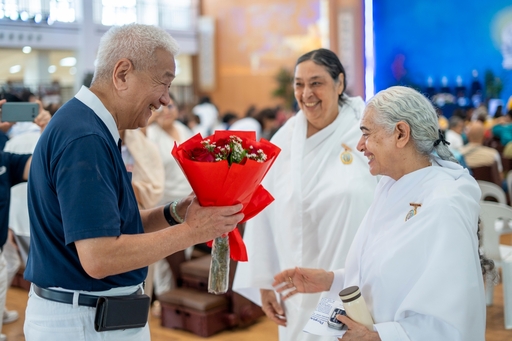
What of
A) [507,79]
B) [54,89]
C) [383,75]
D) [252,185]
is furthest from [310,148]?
[383,75]

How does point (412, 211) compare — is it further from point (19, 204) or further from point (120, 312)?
point (19, 204)

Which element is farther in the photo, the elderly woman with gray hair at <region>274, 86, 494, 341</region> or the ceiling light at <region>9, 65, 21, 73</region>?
the ceiling light at <region>9, 65, 21, 73</region>

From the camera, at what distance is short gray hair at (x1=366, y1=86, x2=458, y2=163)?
1.94 meters

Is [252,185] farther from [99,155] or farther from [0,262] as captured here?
[0,262]

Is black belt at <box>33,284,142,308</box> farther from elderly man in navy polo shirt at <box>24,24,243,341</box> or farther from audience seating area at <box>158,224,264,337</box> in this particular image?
audience seating area at <box>158,224,264,337</box>

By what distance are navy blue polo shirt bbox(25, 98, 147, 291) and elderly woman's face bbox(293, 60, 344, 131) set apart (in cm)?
119

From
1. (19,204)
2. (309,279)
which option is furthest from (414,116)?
(19,204)

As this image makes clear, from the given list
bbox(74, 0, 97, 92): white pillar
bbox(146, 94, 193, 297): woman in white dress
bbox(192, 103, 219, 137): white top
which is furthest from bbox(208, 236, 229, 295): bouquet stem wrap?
bbox(74, 0, 97, 92): white pillar

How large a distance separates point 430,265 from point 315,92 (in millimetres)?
1177

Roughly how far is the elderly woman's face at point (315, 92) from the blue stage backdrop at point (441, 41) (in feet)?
44.1

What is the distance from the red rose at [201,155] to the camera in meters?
1.74

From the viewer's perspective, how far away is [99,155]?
1.55 meters

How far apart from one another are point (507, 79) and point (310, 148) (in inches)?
532

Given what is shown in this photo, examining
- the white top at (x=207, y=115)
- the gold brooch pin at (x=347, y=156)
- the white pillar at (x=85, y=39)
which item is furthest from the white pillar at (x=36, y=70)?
the gold brooch pin at (x=347, y=156)
